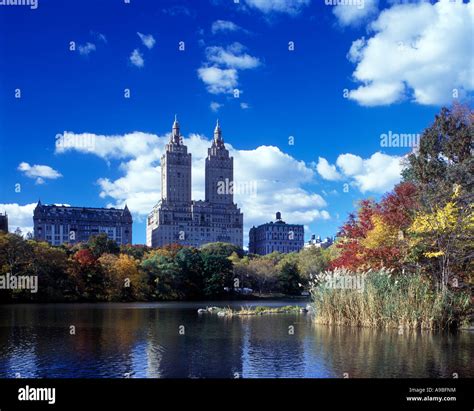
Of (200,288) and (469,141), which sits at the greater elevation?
(469,141)

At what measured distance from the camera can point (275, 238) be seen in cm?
4053

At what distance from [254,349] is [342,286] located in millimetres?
4365

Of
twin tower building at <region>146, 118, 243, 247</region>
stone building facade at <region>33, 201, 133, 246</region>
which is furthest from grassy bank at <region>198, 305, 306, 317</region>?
stone building facade at <region>33, 201, 133, 246</region>

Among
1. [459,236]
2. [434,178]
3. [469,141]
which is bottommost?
[459,236]

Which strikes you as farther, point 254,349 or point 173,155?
point 173,155

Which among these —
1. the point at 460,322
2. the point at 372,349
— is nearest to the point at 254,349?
the point at 372,349

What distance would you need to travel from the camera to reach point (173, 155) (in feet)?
63.9

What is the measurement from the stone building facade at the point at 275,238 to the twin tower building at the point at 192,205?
2766mm

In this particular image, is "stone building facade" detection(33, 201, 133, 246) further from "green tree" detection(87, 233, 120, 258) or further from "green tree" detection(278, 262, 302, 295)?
"green tree" detection(278, 262, 302, 295)

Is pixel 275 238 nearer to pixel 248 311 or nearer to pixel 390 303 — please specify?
pixel 248 311

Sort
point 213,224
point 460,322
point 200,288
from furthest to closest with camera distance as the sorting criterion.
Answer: point 200,288, point 213,224, point 460,322

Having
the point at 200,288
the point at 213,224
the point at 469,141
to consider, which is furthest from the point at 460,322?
the point at 200,288

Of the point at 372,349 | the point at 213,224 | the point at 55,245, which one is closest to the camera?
the point at 372,349
